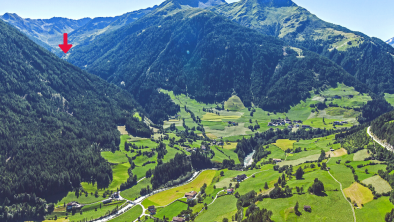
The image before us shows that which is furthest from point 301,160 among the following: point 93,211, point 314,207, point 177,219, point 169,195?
point 93,211

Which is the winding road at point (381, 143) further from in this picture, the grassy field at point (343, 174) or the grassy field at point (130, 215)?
the grassy field at point (130, 215)

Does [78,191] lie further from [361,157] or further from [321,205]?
[361,157]

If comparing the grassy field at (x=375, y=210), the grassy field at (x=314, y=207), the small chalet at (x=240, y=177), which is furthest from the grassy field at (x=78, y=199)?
the grassy field at (x=375, y=210)

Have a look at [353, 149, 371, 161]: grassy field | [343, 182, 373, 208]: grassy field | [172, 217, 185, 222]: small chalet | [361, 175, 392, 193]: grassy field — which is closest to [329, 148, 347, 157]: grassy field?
[353, 149, 371, 161]: grassy field

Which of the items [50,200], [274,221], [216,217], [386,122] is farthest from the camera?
[386,122]

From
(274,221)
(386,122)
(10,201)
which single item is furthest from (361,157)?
(10,201)

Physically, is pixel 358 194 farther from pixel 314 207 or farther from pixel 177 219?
pixel 177 219
